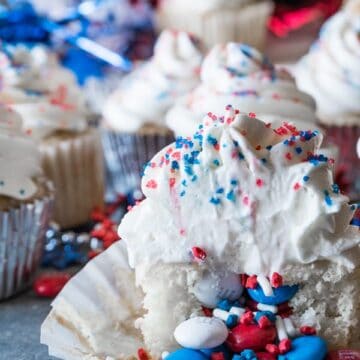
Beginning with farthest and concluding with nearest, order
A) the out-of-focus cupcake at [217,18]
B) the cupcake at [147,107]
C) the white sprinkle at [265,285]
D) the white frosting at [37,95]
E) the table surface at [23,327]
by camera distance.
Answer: the out-of-focus cupcake at [217,18] < the cupcake at [147,107] < the white frosting at [37,95] < the table surface at [23,327] < the white sprinkle at [265,285]

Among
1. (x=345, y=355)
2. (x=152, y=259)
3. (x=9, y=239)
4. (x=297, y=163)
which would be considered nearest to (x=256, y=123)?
(x=297, y=163)

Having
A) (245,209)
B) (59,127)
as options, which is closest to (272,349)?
(245,209)

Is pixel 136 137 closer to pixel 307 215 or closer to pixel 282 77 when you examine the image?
pixel 282 77

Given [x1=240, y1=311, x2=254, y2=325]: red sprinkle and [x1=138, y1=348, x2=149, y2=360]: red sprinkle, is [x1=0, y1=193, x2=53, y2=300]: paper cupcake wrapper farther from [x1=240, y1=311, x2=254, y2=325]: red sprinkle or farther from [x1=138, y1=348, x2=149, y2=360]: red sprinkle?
[x1=240, y1=311, x2=254, y2=325]: red sprinkle

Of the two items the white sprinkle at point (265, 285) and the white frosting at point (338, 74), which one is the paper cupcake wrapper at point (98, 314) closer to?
the white sprinkle at point (265, 285)

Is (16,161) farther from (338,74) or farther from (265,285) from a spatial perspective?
(338,74)

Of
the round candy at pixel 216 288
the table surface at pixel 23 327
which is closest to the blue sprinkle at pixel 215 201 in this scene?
the round candy at pixel 216 288

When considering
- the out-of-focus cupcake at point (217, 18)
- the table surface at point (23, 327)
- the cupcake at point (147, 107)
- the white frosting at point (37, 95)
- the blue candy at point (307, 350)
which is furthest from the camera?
the out-of-focus cupcake at point (217, 18)
